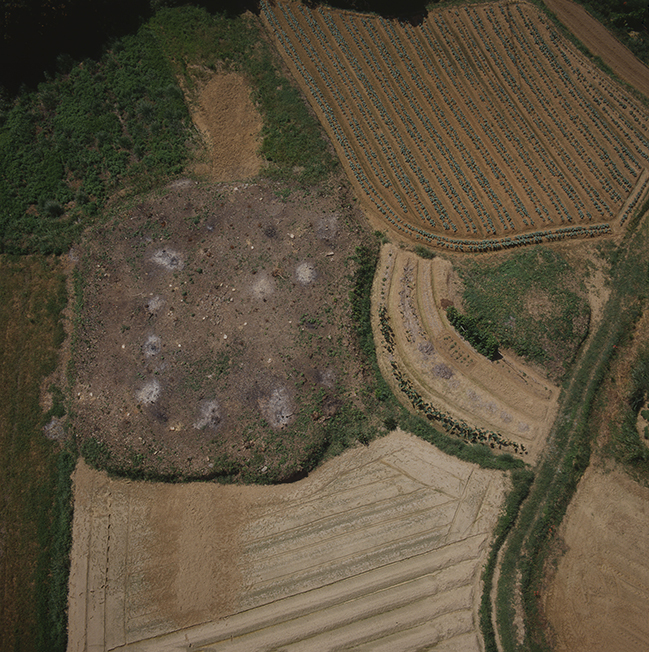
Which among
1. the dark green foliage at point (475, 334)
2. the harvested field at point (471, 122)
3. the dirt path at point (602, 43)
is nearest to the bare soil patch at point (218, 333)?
the harvested field at point (471, 122)

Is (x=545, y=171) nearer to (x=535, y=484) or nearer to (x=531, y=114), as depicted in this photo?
(x=531, y=114)

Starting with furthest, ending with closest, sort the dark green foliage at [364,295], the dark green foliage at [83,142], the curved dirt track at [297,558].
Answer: the dark green foliage at [83,142], the dark green foliage at [364,295], the curved dirt track at [297,558]

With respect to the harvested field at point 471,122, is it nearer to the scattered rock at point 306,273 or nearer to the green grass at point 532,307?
the green grass at point 532,307

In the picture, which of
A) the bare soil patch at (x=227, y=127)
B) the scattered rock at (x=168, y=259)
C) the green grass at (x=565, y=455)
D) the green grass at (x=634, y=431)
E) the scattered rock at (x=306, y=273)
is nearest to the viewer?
the green grass at (x=565, y=455)

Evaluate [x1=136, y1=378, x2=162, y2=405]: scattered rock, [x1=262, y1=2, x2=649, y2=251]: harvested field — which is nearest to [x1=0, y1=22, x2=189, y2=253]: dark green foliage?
[x1=262, y1=2, x2=649, y2=251]: harvested field

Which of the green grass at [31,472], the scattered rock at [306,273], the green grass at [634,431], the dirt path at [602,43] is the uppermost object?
the dirt path at [602,43]

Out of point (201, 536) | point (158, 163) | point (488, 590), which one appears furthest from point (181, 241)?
point (488, 590)
